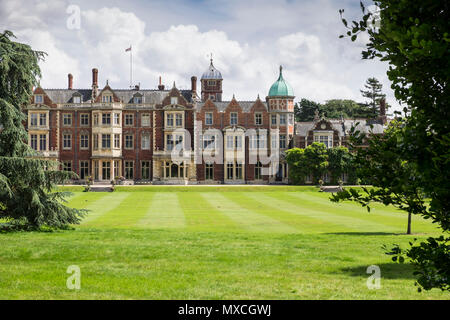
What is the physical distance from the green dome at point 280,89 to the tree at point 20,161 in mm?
45237

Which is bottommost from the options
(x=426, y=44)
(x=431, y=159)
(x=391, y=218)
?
(x=391, y=218)

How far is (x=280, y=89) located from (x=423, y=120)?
183ft

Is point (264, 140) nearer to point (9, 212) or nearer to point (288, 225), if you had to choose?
point (288, 225)

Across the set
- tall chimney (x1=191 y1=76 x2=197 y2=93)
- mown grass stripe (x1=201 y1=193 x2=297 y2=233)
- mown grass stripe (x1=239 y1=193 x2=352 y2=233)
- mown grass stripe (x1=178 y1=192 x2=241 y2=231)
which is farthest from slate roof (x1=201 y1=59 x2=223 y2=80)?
mown grass stripe (x1=201 y1=193 x2=297 y2=233)

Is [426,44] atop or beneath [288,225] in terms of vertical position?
atop

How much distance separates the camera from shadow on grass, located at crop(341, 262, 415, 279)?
33.6 ft

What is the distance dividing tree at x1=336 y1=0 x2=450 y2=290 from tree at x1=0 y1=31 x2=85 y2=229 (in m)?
12.9

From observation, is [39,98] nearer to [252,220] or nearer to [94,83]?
[94,83]

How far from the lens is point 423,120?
5242mm

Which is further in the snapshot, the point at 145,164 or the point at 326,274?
the point at 145,164

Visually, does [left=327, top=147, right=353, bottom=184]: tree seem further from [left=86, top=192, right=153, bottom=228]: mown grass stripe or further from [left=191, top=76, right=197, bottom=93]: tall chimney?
[left=86, top=192, right=153, bottom=228]: mown grass stripe

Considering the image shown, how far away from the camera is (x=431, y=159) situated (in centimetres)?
502
